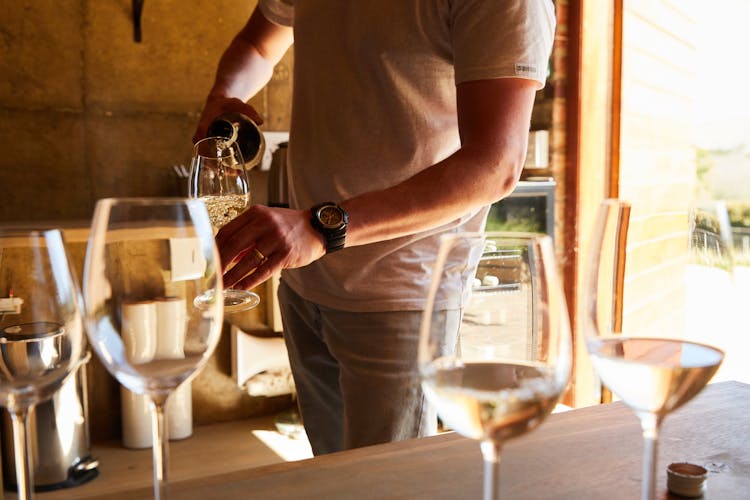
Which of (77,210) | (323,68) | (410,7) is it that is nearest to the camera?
(410,7)

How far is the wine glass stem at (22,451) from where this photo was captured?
1.63 feet

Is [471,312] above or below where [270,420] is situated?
above

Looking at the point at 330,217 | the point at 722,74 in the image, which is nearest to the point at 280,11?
the point at 330,217

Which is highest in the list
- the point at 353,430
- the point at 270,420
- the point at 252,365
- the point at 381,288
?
the point at 381,288

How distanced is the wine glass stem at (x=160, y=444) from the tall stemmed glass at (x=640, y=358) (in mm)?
308

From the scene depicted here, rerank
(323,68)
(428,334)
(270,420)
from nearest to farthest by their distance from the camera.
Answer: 1. (428,334)
2. (323,68)
3. (270,420)

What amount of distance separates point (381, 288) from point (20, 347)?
31.7 inches

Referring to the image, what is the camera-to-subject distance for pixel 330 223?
1.00 m

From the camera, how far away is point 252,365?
3045 mm

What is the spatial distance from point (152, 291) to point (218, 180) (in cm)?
67

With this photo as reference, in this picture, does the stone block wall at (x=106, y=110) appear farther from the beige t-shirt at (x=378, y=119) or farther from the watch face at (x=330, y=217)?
the watch face at (x=330, y=217)

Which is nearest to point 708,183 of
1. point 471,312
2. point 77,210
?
point 77,210

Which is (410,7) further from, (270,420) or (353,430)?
(270,420)

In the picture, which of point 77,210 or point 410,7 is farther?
point 77,210
